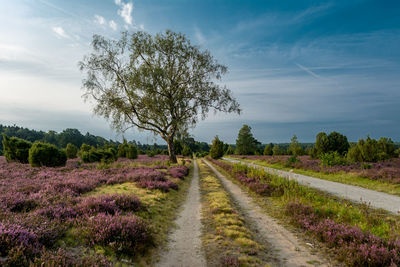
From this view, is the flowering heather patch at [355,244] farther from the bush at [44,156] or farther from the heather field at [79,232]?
the bush at [44,156]

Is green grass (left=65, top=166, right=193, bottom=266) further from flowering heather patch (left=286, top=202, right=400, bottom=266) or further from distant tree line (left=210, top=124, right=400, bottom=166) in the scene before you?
distant tree line (left=210, top=124, right=400, bottom=166)

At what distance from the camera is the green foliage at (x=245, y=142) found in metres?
76.2

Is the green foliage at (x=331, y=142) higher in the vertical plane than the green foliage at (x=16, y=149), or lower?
higher

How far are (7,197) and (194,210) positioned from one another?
23.8 ft

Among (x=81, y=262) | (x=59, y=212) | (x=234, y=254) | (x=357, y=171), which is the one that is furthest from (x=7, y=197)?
(x=357, y=171)

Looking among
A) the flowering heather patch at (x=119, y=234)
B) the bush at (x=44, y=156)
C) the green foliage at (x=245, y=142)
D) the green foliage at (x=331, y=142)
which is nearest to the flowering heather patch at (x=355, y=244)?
the flowering heather patch at (x=119, y=234)

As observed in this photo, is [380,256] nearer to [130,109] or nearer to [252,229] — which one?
[252,229]

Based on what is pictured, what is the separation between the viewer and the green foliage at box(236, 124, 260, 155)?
250 feet

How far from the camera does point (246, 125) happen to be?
78250 mm

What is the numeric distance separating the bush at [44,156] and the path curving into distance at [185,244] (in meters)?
19.0

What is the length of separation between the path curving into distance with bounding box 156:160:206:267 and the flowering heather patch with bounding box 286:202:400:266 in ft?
11.6

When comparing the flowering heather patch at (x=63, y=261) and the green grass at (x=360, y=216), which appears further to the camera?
the green grass at (x=360, y=216)

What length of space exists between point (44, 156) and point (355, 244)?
2519 cm

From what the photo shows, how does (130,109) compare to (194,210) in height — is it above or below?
above
